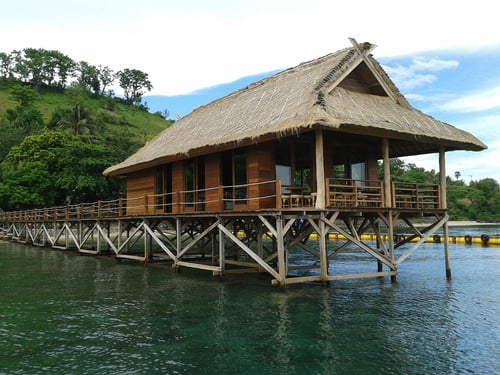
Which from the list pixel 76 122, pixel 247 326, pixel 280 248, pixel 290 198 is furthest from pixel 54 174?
pixel 247 326

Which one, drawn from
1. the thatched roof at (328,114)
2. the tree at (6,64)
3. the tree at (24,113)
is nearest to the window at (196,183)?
the thatched roof at (328,114)

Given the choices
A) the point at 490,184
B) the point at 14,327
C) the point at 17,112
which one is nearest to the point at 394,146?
the point at 14,327

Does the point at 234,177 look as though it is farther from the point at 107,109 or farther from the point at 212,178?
the point at 107,109

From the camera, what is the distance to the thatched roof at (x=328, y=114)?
1298cm

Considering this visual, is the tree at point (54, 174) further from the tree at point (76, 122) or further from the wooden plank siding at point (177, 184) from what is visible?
the wooden plank siding at point (177, 184)

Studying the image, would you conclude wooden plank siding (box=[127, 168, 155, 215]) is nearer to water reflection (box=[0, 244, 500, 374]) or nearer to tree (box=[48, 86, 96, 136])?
water reflection (box=[0, 244, 500, 374])

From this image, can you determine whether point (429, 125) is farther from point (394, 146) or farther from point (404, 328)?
point (404, 328)

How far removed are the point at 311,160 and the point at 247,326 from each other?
22.5 feet

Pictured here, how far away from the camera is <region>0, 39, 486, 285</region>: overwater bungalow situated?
42.8ft

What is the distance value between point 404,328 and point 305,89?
27.4ft

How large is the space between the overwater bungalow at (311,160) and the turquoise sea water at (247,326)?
1.34 meters

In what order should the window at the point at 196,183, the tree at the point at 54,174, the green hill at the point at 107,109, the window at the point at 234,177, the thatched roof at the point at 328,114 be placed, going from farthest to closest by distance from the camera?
the green hill at the point at 107,109, the tree at the point at 54,174, the window at the point at 196,183, the window at the point at 234,177, the thatched roof at the point at 328,114

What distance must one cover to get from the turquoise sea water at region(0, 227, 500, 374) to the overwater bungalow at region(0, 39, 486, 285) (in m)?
1.34

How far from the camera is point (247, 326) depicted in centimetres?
979
